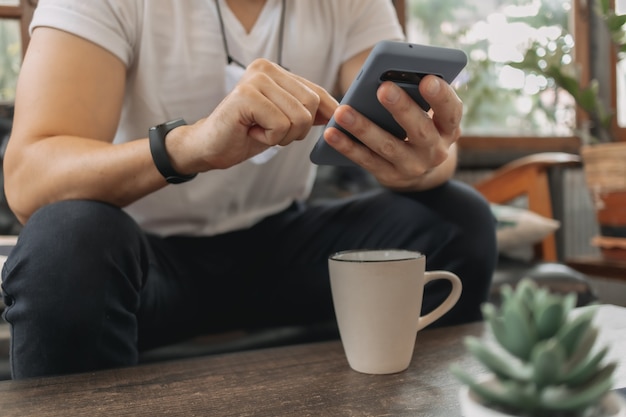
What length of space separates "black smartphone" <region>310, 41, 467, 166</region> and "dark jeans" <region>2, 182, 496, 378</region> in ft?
0.98

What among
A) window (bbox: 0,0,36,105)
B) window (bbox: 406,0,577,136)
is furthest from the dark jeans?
window (bbox: 406,0,577,136)

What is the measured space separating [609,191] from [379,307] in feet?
3.74

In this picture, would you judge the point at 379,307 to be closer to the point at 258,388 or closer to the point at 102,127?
the point at 258,388

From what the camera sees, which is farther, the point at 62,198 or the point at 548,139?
the point at 548,139

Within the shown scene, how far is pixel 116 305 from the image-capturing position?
71 centimetres

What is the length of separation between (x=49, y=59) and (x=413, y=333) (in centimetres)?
63

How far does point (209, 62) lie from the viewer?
1.04m

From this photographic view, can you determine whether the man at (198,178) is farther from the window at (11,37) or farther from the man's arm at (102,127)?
the window at (11,37)

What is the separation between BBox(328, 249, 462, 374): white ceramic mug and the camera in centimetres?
60

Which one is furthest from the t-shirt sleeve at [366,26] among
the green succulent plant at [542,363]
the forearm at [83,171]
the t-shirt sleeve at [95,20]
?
the green succulent plant at [542,363]

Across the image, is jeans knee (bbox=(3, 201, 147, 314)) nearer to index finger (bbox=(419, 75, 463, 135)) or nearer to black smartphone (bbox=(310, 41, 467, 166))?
black smartphone (bbox=(310, 41, 467, 166))

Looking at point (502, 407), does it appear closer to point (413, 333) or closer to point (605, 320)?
point (413, 333)

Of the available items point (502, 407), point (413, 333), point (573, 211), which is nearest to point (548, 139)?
point (573, 211)

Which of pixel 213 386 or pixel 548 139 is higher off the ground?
pixel 213 386
